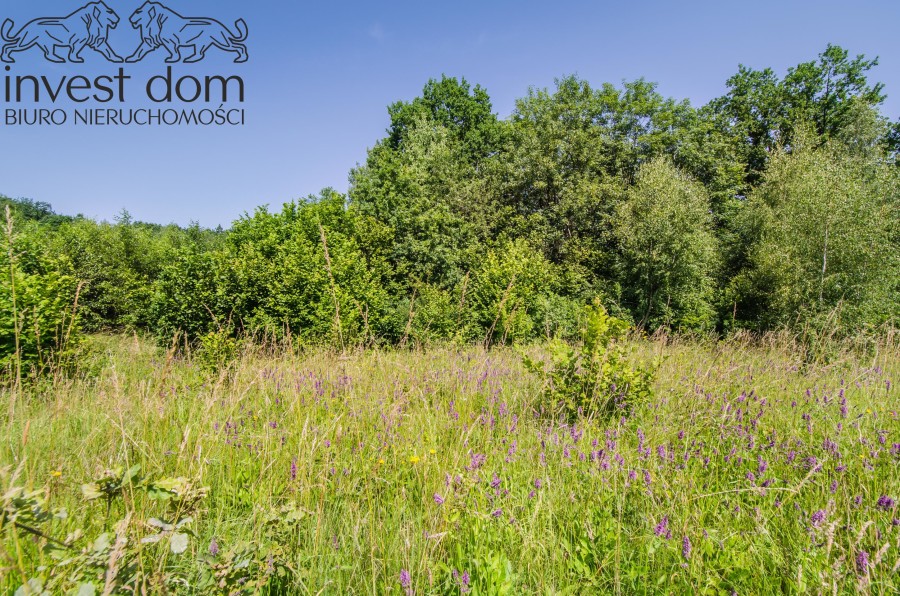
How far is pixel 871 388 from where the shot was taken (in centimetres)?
418

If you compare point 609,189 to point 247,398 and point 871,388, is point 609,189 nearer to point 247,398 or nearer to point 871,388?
point 871,388

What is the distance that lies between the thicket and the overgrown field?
25.0 ft

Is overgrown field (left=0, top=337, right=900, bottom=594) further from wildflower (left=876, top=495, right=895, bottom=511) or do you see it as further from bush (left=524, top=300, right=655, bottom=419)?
bush (left=524, top=300, right=655, bottom=419)

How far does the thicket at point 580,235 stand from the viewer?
11.6 m

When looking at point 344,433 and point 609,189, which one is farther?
point 609,189

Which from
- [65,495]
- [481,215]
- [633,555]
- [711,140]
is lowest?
[633,555]

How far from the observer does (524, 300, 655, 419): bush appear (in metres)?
3.73

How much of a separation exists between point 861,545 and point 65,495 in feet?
13.3

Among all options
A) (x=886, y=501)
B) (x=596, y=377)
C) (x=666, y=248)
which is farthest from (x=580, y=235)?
(x=886, y=501)

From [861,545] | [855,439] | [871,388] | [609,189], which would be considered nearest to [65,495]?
[861,545]

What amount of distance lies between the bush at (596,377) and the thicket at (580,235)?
7.28m

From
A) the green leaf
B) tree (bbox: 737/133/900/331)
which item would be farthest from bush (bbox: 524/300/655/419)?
tree (bbox: 737/133/900/331)

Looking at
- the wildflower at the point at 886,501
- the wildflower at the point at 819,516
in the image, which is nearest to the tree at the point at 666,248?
the wildflower at the point at 886,501

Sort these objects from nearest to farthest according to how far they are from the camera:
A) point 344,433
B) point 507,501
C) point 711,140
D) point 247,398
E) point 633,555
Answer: point 633,555
point 507,501
point 344,433
point 247,398
point 711,140
